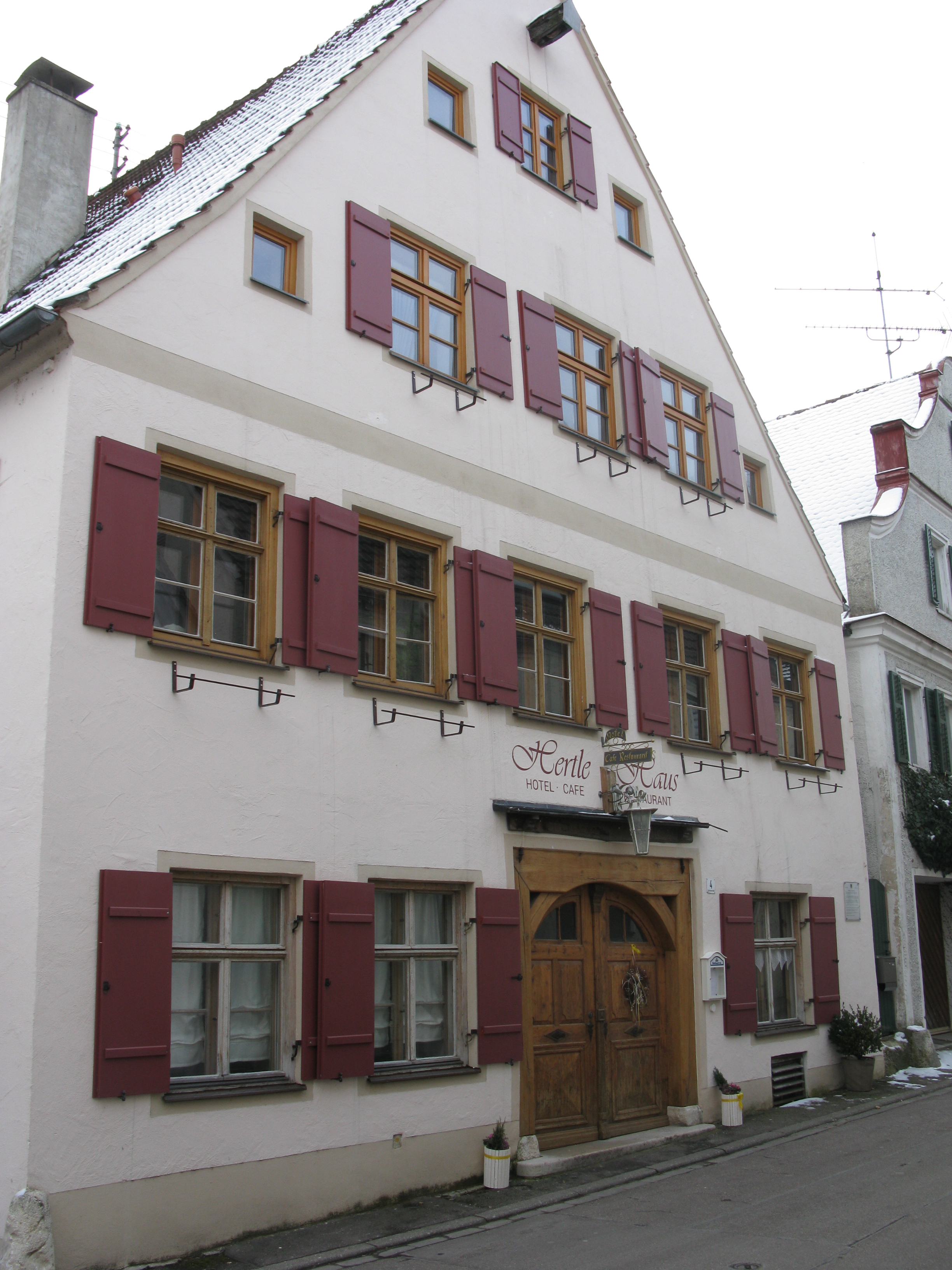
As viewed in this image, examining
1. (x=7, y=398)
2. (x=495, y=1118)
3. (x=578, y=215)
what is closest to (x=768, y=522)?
(x=578, y=215)

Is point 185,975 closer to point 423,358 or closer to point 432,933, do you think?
point 432,933

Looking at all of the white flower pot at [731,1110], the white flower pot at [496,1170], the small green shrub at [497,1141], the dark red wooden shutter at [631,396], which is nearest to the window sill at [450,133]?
the dark red wooden shutter at [631,396]

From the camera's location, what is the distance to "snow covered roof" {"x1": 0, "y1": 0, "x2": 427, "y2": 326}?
31.6 feet

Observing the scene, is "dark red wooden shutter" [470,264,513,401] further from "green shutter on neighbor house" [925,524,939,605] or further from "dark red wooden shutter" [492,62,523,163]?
"green shutter on neighbor house" [925,524,939,605]

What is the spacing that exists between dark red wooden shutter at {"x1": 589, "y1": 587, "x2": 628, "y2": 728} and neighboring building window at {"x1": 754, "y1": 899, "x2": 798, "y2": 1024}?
3.44m

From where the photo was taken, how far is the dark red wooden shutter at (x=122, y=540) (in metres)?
8.07

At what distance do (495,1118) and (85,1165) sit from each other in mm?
3746

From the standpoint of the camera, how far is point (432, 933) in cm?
1006

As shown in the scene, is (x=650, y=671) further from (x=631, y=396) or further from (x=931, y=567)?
(x=931, y=567)

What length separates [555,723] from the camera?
37.5ft

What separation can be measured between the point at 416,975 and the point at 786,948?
618 centimetres

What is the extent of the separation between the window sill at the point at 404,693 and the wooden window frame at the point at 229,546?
0.88m

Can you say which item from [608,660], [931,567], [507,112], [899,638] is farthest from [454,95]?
[931,567]

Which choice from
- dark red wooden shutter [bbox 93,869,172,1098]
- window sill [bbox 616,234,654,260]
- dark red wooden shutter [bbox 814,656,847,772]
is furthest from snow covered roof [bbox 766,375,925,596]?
dark red wooden shutter [bbox 93,869,172,1098]
